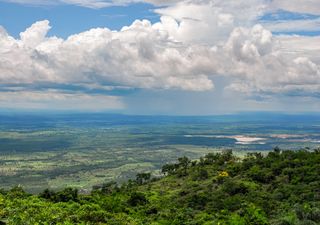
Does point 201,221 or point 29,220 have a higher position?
point 29,220

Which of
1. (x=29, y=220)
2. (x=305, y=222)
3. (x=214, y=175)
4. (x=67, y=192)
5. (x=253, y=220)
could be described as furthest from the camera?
(x=214, y=175)

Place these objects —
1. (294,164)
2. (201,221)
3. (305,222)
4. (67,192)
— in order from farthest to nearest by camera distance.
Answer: (294,164) < (67,192) < (201,221) < (305,222)

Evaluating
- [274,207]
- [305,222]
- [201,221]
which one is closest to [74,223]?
[201,221]

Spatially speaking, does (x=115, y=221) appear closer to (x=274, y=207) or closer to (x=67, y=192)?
(x=67, y=192)

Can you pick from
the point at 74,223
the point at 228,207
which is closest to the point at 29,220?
the point at 74,223

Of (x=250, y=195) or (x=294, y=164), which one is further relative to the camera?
(x=294, y=164)

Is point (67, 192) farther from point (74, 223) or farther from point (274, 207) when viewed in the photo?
point (274, 207)
